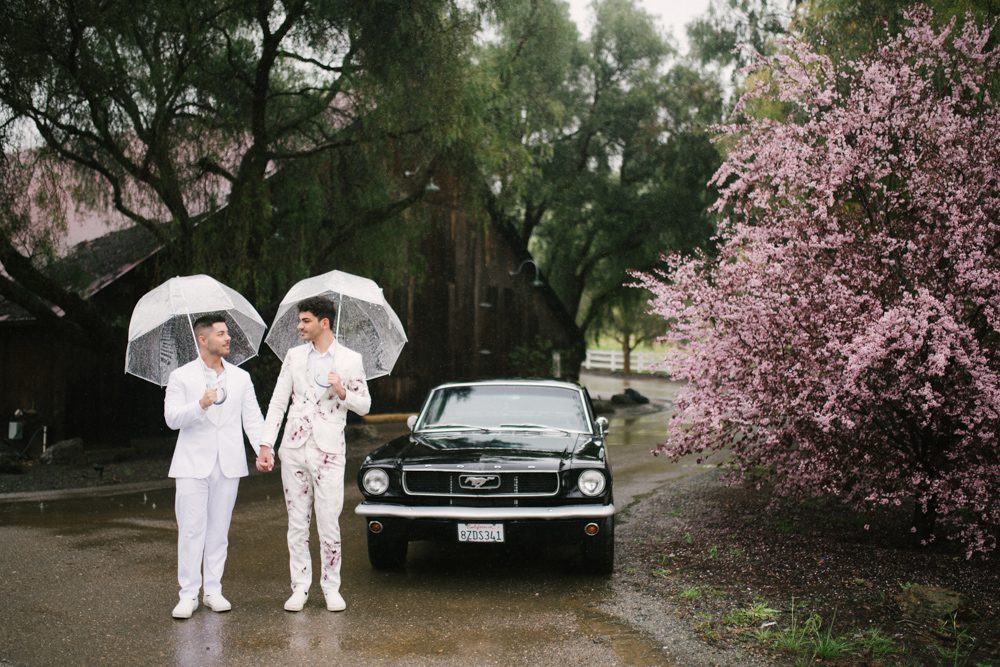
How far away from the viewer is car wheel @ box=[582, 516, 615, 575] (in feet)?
23.1

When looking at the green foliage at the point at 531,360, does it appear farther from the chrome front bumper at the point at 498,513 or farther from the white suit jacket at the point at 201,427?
the white suit jacket at the point at 201,427

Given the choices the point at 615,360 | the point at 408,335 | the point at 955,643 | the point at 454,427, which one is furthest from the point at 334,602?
the point at 615,360

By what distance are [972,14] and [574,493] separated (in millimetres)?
5433

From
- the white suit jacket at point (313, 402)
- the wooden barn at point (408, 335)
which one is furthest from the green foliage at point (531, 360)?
the white suit jacket at point (313, 402)

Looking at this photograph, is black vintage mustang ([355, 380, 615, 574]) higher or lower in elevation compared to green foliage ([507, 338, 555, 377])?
lower

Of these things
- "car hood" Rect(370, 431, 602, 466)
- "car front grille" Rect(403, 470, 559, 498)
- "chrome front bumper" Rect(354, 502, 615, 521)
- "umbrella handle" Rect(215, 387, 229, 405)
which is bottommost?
"chrome front bumper" Rect(354, 502, 615, 521)

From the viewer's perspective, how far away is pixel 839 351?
23.6ft

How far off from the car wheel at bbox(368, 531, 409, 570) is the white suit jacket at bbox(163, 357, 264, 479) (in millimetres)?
1501

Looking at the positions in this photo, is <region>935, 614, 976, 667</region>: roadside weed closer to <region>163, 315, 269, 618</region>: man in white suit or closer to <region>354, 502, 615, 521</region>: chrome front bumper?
<region>354, 502, 615, 521</region>: chrome front bumper

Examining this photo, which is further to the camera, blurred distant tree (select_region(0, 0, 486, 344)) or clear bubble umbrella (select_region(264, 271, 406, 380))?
blurred distant tree (select_region(0, 0, 486, 344))

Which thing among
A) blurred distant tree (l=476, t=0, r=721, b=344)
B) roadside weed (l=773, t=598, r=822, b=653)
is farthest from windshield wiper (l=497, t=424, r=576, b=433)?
blurred distant tree (l=476, t=0, r=721, b=344)

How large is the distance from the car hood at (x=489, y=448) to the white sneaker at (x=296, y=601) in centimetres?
128

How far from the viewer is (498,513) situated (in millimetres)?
6820

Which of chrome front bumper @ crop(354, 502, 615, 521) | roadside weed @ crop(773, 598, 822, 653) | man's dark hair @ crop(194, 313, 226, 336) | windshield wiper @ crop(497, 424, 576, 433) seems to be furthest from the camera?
windshield wiper @ crop(497, 424, 576, 433)
